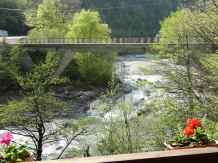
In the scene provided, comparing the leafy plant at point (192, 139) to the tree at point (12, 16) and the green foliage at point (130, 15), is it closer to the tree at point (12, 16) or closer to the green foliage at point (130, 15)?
the tree at point (12, 16)

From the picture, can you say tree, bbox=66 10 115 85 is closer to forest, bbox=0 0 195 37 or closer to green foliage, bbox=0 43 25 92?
green foliage, bbox=0 43 25 92

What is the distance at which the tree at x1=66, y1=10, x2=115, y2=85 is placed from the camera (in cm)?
2592

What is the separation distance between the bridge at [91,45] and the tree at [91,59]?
2.59m

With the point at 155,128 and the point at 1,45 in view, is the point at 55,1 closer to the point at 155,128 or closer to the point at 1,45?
the point at 1,45

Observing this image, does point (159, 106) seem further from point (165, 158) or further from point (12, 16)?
point (12, 16)

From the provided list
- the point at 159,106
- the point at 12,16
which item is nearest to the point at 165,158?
the point at 159,106

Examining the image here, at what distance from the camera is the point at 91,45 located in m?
20.8

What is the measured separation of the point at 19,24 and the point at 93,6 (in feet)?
72.2

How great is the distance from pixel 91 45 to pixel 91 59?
560 cm

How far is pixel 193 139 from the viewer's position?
2.05 meters

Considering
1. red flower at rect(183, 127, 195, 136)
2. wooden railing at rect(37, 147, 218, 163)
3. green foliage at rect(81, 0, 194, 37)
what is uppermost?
green foliage at rect(81, 0, 194, 37)

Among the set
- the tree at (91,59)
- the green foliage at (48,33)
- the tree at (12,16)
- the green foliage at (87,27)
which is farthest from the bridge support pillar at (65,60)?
the tree at (12,16)

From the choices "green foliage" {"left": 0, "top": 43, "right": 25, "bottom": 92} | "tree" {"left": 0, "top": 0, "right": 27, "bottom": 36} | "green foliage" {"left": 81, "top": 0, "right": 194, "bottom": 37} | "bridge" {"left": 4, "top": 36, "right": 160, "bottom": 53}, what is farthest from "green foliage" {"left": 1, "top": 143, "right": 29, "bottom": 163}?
"green foliage" {"left": 81, "top": 0, "right": 194, "bottom": 37}

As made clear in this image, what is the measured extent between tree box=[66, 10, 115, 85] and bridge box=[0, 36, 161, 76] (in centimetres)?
259
